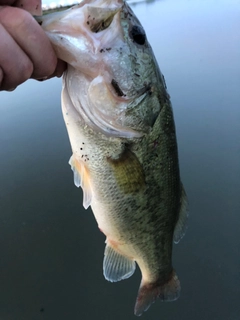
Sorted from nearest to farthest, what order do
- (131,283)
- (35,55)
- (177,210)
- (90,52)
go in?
1. (35,55)
2. (90,52)
3. (177,210)
4. (131,283)

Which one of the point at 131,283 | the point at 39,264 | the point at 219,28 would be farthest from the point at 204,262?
the point at 219,28

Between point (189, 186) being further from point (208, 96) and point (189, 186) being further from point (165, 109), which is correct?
point (165, 109)

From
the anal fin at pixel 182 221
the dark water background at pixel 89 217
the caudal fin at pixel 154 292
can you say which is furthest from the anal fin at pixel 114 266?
the dark water background at pixel 89 217

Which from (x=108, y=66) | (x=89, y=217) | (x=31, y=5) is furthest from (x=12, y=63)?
(x=89, y=217)

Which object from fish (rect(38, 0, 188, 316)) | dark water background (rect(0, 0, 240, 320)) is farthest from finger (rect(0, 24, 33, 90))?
dark water background (rect(0, 0, 240, 320))

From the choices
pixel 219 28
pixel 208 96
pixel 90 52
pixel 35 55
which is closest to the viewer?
pixel 35 55

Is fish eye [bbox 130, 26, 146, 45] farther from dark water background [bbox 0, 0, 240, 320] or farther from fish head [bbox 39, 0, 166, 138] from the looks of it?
dark water background [bbox 0, 0, 240, 320]

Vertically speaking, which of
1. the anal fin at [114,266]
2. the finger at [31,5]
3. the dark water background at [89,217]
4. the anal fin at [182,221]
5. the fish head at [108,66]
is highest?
the finger at [31,5]

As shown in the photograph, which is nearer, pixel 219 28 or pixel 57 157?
pixel 57 157

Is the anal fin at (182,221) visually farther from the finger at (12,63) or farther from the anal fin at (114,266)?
the finger at (12,63)
